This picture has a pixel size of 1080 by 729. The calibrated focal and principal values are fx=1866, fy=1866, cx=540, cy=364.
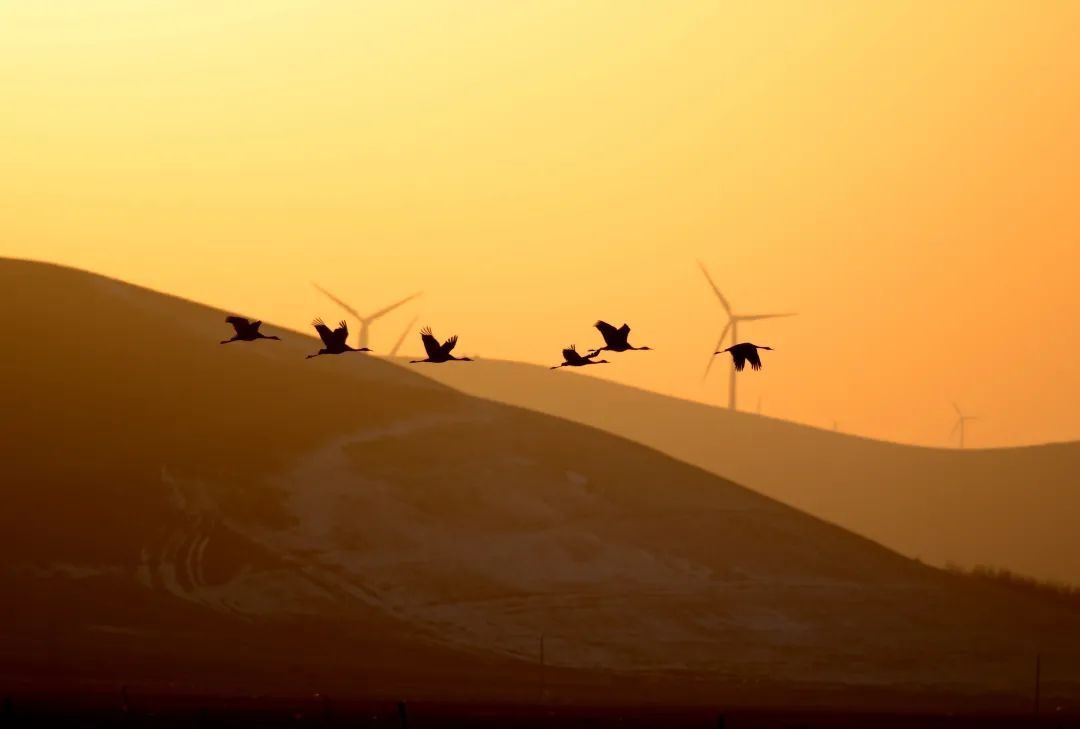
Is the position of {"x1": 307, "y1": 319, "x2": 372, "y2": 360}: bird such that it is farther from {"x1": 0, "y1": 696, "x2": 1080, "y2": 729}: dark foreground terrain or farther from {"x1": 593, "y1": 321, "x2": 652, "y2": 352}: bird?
{"x1": 0, "y1": 696, "x2": 1080, "y2": 729}: dark foreground terrain

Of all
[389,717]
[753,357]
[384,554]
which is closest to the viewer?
[753,357]

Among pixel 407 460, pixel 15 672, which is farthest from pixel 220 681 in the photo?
pixel 407 460

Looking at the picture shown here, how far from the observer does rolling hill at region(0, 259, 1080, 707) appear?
385 feet

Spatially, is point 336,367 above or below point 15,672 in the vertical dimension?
above

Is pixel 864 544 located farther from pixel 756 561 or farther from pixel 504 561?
pixel 504 561

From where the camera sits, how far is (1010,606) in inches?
6019

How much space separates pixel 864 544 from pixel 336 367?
55931 mm

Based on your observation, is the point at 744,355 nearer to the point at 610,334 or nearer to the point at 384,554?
the point at 610,334

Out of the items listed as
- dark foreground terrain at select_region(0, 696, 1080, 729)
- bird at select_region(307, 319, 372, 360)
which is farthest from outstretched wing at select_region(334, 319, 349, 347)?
dark foreground terrain at select_region(0, 696, 1080, 729)

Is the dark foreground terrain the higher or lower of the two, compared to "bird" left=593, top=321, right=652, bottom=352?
lower

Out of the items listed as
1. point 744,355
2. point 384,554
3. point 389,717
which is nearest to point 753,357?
point 744,355

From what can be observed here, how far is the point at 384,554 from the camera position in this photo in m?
140

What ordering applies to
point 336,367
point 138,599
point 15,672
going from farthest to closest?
point 336,367 < point 138,599 < point 15,672

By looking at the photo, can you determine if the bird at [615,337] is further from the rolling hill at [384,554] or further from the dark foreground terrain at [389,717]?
the rolling hill at [384,554]
